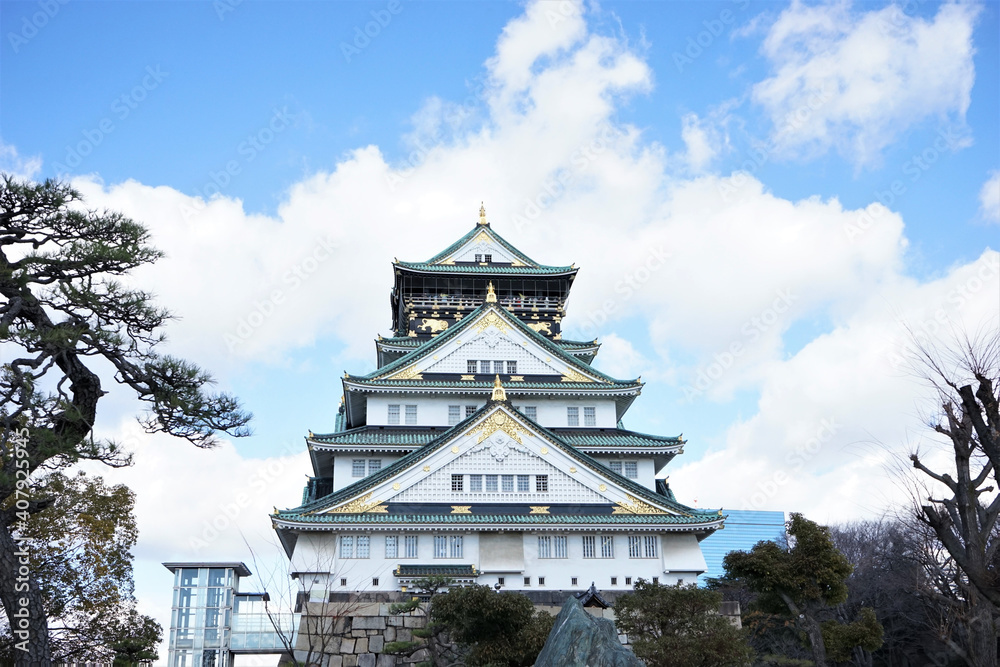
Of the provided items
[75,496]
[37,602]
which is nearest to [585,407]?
[75,496]

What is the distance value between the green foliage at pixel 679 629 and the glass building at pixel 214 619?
14.3 meters

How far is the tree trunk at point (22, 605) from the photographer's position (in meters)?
13.8

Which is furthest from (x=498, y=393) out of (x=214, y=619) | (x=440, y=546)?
(x=214, y=619)

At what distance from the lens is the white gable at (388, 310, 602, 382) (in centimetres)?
4119

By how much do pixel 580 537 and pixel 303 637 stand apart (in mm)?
11438

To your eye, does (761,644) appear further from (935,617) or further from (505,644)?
(505,644)

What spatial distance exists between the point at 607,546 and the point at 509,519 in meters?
4.17

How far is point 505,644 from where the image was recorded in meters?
23.8

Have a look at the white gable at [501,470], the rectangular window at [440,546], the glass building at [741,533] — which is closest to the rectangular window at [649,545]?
the white gable at [501,470]

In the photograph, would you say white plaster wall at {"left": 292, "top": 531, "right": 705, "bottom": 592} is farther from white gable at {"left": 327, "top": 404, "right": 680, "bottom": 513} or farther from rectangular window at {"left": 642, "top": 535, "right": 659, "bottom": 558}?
white gable at {"left": 327, "top": 404, "right": 680, "bottom": 513}

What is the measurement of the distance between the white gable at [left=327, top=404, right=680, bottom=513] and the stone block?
224 inches

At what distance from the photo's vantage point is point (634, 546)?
34906mm

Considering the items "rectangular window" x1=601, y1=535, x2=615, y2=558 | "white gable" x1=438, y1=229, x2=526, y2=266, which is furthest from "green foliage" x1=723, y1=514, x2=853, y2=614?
"white gable" x1=438, y1=229, x2=526, y2=266

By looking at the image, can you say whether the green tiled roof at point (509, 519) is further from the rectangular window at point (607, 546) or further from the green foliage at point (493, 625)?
the green foliage at point (493, 625)
